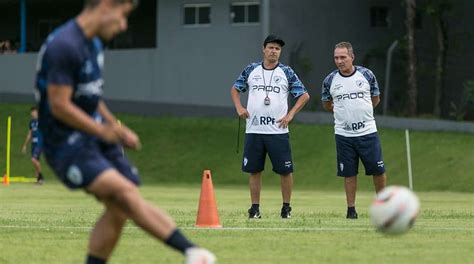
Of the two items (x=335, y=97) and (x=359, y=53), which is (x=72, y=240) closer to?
(x=335, y=97)

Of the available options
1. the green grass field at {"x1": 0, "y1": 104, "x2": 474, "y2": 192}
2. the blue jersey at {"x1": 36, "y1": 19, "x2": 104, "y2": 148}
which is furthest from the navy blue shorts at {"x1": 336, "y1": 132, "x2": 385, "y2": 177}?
the green grass field at {"x1": 0, "y1": 104, "x2": 474, "y2": 192}

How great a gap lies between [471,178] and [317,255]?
25.1 m

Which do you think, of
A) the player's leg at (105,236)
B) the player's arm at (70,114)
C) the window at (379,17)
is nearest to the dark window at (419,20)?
the window at (379,17)

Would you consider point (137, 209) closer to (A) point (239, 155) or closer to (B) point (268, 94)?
(B) point (268, 94)

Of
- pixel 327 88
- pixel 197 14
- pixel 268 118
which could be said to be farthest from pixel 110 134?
pixel 197 14

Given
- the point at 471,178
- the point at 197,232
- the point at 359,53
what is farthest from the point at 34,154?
the point at 197,232

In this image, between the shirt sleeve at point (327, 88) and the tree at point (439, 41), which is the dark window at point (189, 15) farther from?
the shirt sleeve at point (327, 88)

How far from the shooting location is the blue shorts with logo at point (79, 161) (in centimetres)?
855

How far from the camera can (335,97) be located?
16812 millimetres

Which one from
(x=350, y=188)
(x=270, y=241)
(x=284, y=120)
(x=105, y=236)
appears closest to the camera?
(x=105, y=236)

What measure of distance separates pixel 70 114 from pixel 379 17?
39.5 m

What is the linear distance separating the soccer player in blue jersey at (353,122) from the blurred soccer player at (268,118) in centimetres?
55

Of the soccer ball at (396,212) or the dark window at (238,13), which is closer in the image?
the soccer ball at (396,212)

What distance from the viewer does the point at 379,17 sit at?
1863 inches
